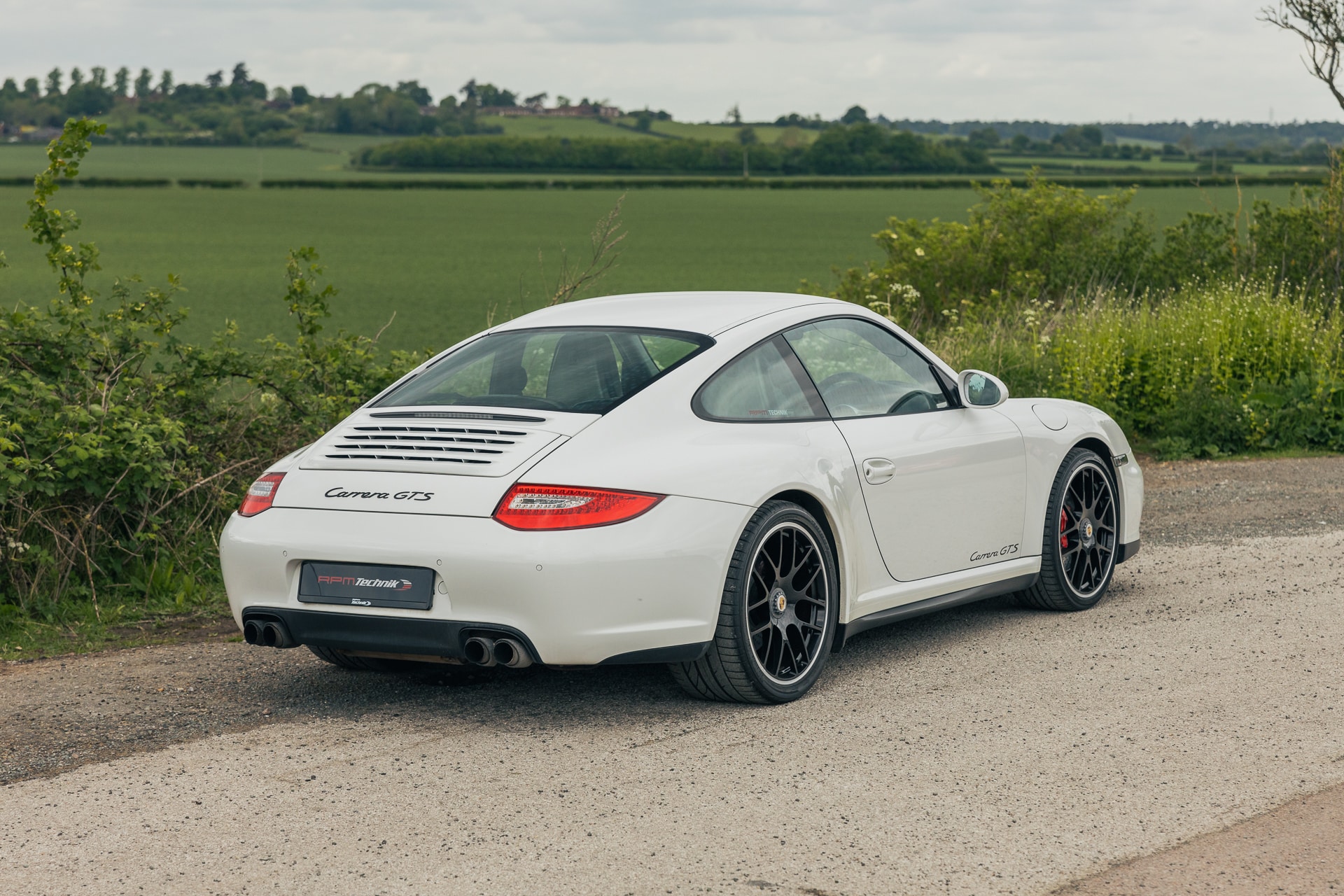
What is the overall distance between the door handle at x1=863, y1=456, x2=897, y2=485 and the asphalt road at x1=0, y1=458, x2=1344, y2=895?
2.62 feet

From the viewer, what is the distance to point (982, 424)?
689cm

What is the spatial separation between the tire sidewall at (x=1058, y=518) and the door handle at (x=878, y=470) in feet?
4.27

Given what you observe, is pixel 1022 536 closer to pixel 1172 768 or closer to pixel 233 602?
pixel 1172 768

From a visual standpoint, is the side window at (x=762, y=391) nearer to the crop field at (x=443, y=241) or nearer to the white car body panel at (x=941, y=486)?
the white car body panel at (x=941, y=486)

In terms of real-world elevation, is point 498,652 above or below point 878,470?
below

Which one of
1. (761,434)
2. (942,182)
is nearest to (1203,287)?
(761,434)

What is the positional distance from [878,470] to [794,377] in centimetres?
50

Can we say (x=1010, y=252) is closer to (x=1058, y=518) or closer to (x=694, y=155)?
(x=1058, y=518)

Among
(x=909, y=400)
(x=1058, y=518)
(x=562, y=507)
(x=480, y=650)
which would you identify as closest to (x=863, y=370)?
(x=909, y=400)

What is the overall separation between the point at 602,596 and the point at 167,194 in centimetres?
12320

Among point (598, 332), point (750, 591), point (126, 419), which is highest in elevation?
point (598, 332)

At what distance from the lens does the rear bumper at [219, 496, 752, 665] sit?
5.12m

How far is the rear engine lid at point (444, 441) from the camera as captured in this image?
539 cm

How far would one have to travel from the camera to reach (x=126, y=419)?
8250mm
